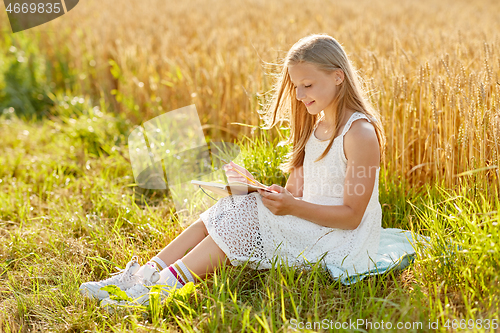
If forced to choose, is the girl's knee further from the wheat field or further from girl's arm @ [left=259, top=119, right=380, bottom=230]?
the wheat field

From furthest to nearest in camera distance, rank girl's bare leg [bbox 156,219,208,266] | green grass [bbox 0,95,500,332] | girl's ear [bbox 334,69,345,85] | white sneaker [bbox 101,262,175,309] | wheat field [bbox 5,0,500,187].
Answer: wheat field [bbox 5,0,500,187], girl's bare leg [bbox 156,219,208,266], girl's ear [bbox 334,69,345,85], white sneaker [bbox 101,262,175,309], green grass [bbox 0,95,500,332]

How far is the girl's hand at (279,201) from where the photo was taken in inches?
68.1

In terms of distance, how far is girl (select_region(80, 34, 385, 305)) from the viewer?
174 centimetres

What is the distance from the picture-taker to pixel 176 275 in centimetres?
177

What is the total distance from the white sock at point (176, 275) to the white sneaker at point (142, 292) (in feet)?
0.10

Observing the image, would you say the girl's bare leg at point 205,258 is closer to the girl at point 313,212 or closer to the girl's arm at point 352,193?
the girl at point 313,212

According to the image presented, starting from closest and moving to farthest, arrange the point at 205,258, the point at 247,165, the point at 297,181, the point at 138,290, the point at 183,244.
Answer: the point at 138,290
the point at 205,258
the point at 183,244
the point at 297,181
the point at 247,165

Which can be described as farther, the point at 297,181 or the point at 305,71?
the point at 297,181

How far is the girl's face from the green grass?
0.67 m

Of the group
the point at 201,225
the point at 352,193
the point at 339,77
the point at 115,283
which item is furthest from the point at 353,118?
the point at 115,283

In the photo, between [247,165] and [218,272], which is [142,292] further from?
[247,165]

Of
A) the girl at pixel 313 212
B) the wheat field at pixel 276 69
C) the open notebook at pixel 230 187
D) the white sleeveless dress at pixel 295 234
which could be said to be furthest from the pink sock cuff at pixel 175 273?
the wheat field at pixel 276 69

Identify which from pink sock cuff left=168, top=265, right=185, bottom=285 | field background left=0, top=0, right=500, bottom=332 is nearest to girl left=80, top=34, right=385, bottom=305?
pink sock cuff left=168, top=265, right=185, bottom=285

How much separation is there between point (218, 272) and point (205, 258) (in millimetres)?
87
